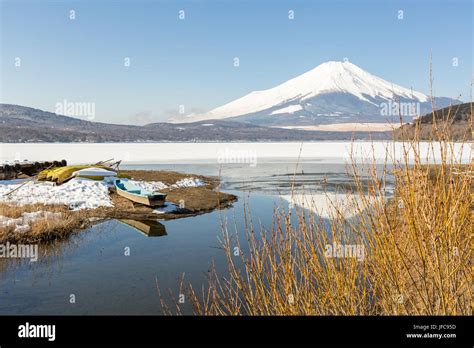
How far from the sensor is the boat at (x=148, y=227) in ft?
39.2

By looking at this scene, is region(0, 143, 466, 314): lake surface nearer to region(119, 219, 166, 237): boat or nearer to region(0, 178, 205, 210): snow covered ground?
region(119, 219, 166, 237): boat

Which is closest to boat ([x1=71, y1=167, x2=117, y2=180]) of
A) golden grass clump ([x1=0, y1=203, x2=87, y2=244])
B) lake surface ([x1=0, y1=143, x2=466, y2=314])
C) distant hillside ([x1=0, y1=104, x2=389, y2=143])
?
golden grass clump ([x1=0, y1=203, x2=87, y2=244])

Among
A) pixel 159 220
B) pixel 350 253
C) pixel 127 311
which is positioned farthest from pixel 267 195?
pixel 350 253

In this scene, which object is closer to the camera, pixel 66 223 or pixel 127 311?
pixel 127 311

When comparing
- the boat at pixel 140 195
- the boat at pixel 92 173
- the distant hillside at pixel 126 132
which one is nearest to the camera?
the boat at pixel 140 195

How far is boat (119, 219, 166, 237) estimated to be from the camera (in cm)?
1195

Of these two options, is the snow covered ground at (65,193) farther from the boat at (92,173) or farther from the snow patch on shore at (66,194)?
the boat at (92,173)

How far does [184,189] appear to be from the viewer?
63.9 feet

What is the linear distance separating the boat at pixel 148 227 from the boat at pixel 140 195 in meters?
1.16

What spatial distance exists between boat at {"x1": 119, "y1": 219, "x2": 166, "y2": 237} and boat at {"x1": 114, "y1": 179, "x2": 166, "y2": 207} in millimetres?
1163

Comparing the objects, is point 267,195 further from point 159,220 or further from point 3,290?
point 3,290

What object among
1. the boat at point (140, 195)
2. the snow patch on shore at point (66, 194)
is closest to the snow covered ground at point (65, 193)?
the snow patch on shore at point (66, 194)
